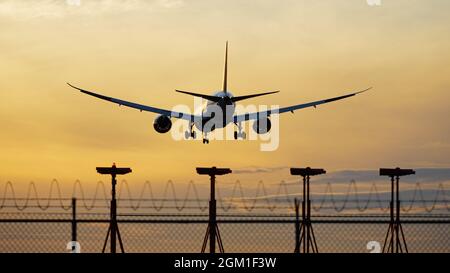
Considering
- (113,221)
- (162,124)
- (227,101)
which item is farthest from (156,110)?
(113,221)

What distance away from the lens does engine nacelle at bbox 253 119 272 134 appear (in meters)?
65.5

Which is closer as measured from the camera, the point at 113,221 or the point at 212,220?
the point at 212,220

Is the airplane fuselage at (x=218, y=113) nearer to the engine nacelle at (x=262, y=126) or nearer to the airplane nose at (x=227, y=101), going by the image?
the airplane nose at (x=227, y=101)

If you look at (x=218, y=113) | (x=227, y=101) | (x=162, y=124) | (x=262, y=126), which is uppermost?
(x=227, y=101)

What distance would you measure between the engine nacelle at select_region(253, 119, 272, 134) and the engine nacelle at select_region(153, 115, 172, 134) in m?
7.68

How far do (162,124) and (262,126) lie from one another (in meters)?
8.96

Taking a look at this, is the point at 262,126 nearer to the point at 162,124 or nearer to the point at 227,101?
the point at 227,101

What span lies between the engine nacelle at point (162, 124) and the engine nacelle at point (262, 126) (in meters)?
7.68

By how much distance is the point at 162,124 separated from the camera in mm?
67500

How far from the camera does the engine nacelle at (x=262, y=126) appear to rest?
65.5 m

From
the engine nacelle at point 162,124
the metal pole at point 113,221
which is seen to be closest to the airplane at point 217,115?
the engine nacelle at point 162,124

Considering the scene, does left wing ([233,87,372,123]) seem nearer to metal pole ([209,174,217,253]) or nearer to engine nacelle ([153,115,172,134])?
engine nacelle ([153,115,172,134])
